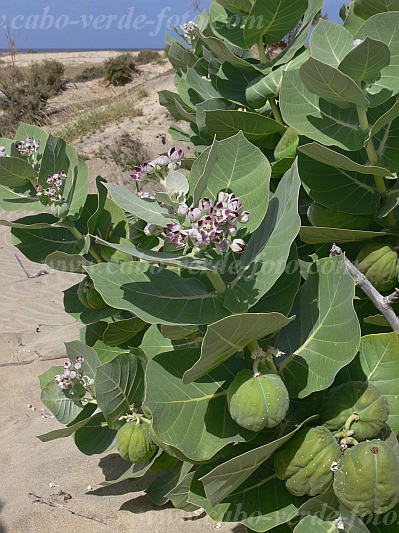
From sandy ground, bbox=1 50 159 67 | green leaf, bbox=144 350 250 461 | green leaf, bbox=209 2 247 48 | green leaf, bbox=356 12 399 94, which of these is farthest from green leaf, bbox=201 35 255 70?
sandy ground, bbox=1 50 159 67

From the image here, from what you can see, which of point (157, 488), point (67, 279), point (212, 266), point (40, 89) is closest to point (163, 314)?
point (212, 266)

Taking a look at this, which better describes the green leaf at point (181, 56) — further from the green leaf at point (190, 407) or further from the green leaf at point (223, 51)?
the green leaf at point (190, 407)

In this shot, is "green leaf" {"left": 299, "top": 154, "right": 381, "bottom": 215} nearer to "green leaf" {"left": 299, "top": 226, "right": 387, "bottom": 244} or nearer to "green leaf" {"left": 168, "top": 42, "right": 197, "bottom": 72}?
"green leaf" {"left": 299, "top": 226, "right": 387, "bottom": 244}

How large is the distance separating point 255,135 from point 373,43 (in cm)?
81

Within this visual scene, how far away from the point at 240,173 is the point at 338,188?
0.56 metres

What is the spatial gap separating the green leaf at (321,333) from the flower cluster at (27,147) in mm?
1347

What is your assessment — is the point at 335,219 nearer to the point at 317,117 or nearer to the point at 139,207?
the point at 317,117

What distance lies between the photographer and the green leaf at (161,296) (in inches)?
61.6

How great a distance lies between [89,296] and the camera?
2572mm

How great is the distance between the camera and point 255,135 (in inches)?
93.2

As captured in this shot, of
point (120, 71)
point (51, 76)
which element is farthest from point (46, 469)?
point (51, 76)

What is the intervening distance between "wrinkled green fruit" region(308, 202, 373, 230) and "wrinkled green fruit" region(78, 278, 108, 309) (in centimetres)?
99

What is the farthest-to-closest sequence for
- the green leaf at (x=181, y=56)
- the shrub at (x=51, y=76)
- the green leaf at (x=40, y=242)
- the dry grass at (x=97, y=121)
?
the shrub at (x=51, y=76) → the dry grass at (x=97, y=121) → the green leaf at (x=181, y=56) → the green leaf at (x=40, y=242)

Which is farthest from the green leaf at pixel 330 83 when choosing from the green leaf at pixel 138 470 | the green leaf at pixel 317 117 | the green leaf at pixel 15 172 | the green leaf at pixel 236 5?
the green leaf at pixel 138 470
